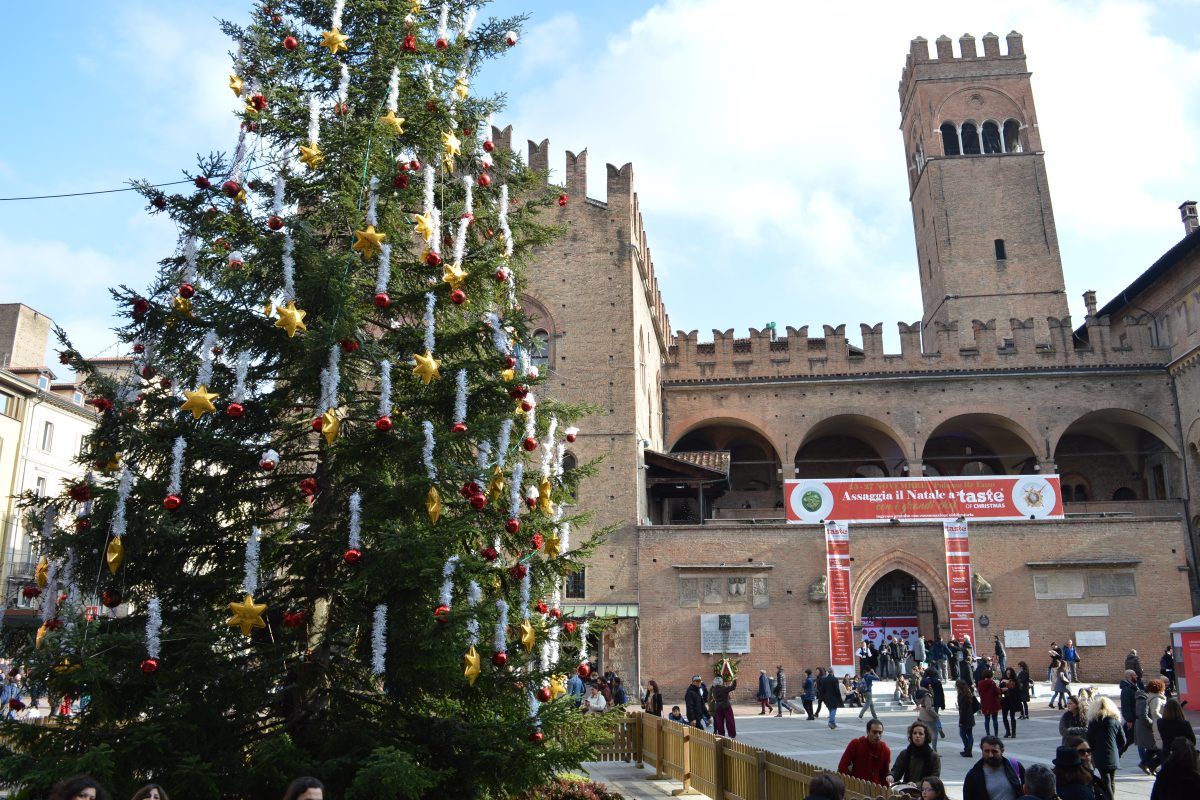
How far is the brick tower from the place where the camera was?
35.5 meters

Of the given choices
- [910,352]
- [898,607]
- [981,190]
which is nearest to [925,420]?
[910,352]

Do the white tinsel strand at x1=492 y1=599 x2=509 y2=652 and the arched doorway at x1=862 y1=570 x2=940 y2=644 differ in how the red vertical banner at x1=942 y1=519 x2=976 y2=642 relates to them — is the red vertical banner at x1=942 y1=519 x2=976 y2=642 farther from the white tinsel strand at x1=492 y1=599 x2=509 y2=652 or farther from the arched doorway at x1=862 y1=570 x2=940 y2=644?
the white tinsel strand at x1=492 y1=599 x2=509 y2=652

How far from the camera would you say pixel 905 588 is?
2666 centimetres

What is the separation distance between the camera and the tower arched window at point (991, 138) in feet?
125

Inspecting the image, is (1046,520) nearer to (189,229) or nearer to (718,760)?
(718,760)

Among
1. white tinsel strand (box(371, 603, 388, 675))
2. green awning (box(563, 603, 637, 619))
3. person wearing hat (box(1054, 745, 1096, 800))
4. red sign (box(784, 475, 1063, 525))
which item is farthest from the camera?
red sign (box(784, 475, 1063, 525))

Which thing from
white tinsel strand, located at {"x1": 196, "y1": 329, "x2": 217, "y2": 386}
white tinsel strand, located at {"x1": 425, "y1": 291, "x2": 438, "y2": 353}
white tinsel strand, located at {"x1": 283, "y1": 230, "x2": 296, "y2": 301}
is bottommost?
white tinsel strand, located at {"x1": 196, "y1": 329, "x2": 217, "y2": 386}

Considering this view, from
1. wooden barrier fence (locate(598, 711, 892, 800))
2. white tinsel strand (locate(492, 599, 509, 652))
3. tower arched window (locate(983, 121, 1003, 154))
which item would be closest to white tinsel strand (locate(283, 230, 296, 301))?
white tinsel strand (locate(492, 599, 509, 652))

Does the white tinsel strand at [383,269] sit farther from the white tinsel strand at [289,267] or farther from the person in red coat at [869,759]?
the person in red coat at [869,759]

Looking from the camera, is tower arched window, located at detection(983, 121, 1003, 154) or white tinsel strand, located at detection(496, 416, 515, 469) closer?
white tinsel strand, located at detection(496, 416, 515, 469)

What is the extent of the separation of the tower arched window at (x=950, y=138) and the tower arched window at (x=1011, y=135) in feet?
6.55

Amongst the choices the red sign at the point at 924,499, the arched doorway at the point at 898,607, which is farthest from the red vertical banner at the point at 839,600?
the arched doorway at the point at 898,607

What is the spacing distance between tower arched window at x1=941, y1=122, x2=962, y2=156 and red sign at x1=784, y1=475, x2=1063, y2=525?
18032mm

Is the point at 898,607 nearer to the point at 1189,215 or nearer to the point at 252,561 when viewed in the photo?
the point at 1189,215
